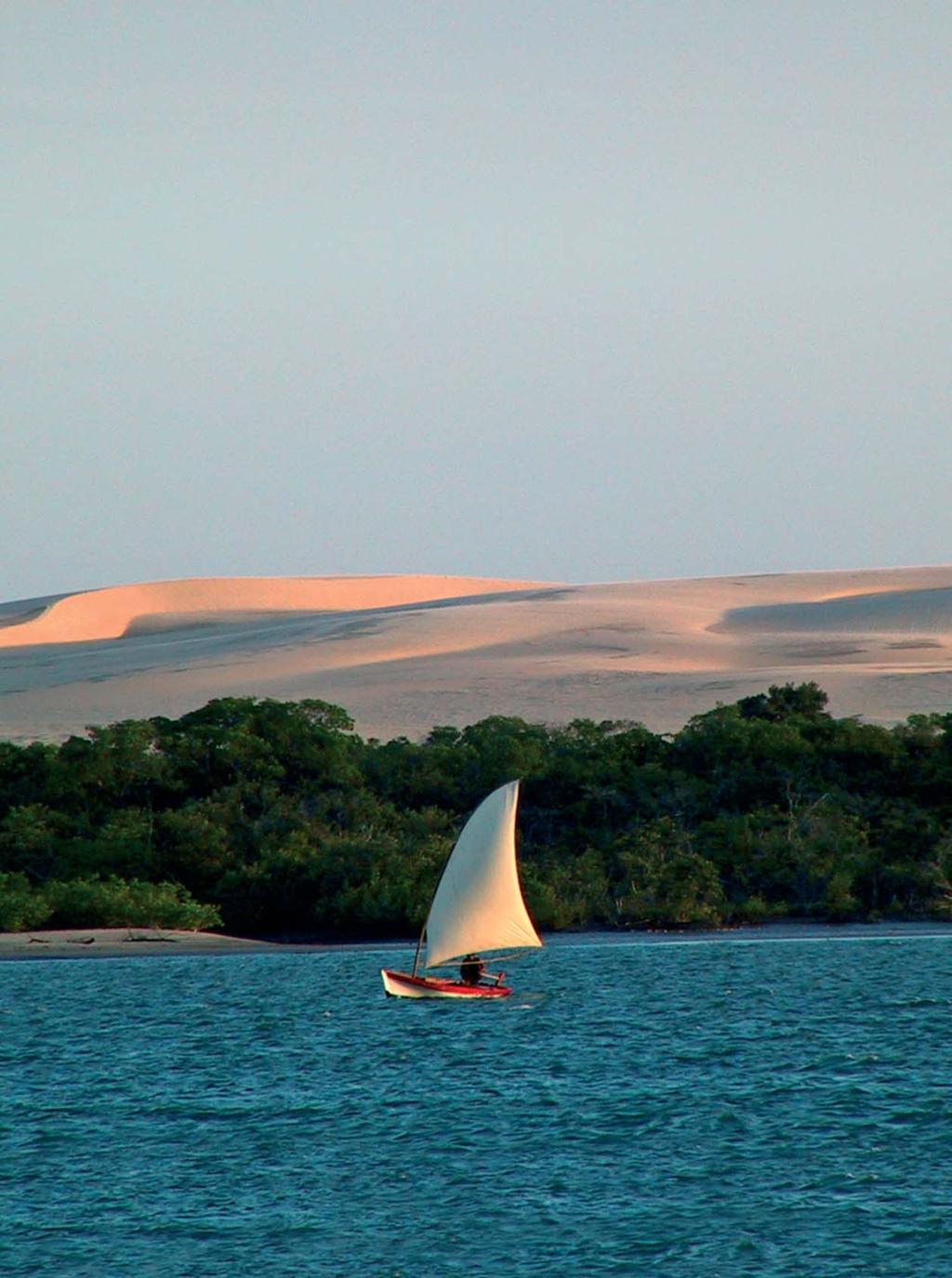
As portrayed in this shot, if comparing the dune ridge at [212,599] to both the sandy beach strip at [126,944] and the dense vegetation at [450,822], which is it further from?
the sandy beach strip at [126,944]

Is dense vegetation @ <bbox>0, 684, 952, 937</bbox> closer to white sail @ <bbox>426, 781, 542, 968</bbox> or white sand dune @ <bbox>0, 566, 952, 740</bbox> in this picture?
white sail @ <bbox>426, 781, 542, 968</bbox>

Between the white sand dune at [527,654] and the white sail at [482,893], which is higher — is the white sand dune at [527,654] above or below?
above

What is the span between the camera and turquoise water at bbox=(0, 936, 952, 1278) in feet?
62.4

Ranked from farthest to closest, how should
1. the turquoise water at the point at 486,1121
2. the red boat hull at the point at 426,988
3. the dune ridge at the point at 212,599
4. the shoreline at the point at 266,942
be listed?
the dune ridge at the point at 212,599 < the shoreline at the point at 266,942 < the red boat hull at the point at 426,988 < the turquoise water at the point at 486,1121

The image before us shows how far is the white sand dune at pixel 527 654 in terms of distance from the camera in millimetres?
72438

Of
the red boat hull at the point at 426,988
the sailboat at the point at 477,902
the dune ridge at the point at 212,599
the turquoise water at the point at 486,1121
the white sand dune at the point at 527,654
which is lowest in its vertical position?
the turquoise water at the point at 486,1121

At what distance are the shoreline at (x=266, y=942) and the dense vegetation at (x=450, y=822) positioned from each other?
0.43 m

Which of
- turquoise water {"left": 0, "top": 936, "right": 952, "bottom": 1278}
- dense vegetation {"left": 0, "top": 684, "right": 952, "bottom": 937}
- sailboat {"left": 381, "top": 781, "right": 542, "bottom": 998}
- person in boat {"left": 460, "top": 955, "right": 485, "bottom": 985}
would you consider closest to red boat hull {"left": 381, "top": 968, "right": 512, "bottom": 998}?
sailboat {"left": 381, "top": 781, "right": 542, "bottom": 998}

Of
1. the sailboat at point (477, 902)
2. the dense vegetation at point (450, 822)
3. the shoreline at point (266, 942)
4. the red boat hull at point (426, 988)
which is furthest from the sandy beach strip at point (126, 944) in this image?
the sailboat at point (477, 902)

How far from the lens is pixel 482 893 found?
33.5m

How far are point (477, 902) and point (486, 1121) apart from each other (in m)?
8.27

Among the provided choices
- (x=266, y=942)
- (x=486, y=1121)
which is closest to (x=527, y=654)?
(x=266, y=942)

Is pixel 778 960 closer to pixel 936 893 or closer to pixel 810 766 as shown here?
pixel 936 893

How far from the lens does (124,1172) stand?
22438mm
